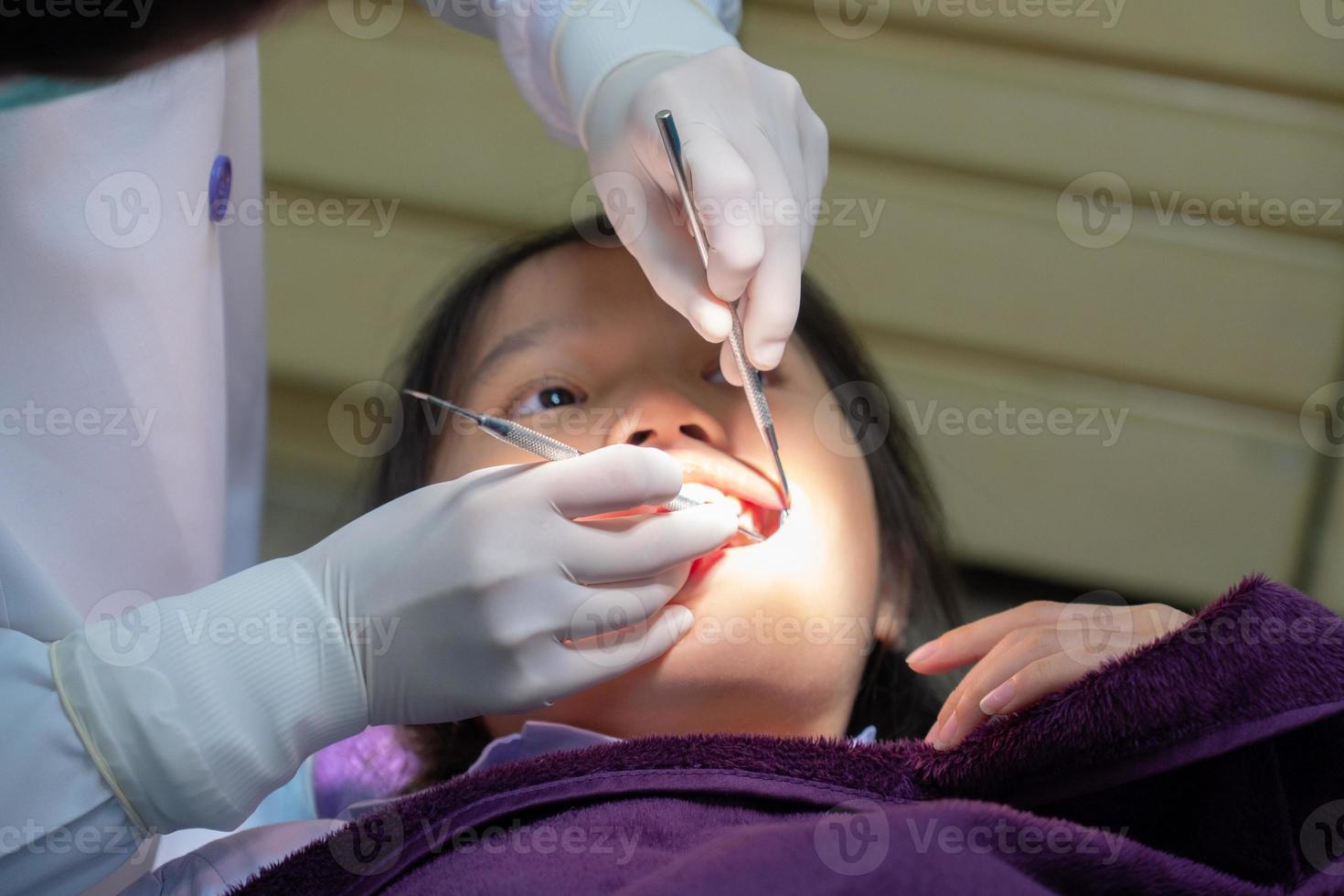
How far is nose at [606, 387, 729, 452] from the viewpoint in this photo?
100cm

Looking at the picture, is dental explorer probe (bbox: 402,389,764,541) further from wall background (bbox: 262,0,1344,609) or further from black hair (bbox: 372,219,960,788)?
wall background (bbox: 262,0,1344,609)

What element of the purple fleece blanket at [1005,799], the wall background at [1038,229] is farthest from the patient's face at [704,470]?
the wall background at [1038,229]

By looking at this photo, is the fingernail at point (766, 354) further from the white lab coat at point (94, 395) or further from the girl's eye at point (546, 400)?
the white lab coat at point (94, 395)

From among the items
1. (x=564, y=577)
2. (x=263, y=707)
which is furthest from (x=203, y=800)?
(x=564, y=577)

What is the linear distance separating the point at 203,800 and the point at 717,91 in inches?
28.1

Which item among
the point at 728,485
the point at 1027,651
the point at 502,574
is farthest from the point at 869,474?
the point at 502,574

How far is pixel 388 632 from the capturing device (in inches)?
32.5

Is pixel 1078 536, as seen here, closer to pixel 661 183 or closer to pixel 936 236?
pixel 936 236

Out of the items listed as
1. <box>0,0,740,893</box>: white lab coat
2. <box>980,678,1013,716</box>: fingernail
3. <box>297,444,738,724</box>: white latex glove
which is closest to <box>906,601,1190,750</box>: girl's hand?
<box>980,678,1013,716</box>: fingernail

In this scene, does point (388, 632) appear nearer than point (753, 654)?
Yes

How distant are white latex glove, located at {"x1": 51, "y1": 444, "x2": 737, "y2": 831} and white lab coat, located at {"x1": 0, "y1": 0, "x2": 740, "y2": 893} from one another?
0.04m

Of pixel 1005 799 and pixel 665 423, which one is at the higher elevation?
pixel 665 423

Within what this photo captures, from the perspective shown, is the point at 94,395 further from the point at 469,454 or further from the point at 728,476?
the point at 728,476

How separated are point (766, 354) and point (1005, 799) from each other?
15.3 inches
